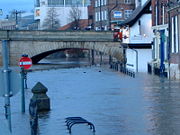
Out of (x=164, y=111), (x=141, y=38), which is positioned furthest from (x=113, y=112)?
(x=141, y=38)

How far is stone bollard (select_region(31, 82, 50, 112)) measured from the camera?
21078 mm

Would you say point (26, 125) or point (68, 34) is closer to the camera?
point (26, 125)

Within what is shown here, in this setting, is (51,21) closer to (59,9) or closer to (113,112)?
(59,9)

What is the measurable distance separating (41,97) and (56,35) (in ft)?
195

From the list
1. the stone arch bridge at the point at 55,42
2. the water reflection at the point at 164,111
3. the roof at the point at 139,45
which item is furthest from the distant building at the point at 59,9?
the water reflection at the point at 164,111

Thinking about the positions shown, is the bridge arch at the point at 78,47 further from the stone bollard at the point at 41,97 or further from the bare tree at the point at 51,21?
the bare tree at the point at 51,21

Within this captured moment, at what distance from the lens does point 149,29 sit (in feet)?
190

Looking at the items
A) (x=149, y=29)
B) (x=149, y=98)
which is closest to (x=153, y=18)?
(x=149, y=29)

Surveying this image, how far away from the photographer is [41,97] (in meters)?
21.4

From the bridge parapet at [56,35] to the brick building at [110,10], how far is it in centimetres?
2496

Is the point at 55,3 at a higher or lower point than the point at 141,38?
higher

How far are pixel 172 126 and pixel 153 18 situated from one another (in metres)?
35.6

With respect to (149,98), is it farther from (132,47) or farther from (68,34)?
(68,34)

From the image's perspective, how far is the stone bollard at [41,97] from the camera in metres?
21.1
